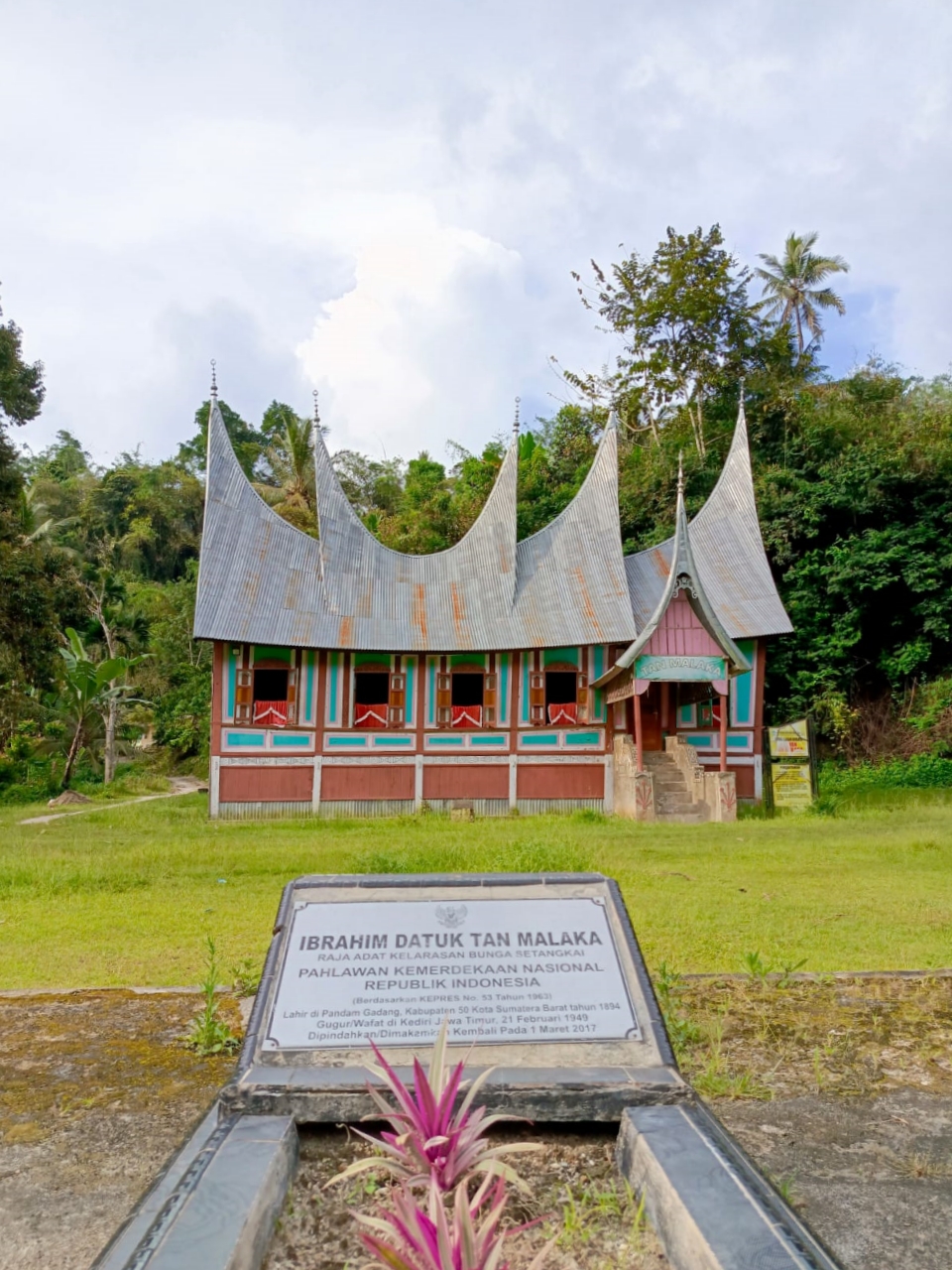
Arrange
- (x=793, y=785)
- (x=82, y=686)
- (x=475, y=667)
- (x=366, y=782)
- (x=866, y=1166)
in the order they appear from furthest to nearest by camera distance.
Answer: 1. (x=82, y=686)
2. (x=475, y=667)
3. (x=366, y=782)
4. (x=793, y=785)
5. (x=866, y=1166)

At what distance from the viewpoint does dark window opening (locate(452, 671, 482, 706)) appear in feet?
60.8

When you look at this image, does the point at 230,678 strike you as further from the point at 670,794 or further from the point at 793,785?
the point at 793,785

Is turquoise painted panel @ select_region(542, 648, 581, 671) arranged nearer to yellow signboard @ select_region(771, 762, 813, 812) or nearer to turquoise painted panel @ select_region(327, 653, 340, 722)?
turquoise painted panel @ select_region(327, 653, 340, 722)

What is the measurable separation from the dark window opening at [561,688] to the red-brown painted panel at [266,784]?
16.3 feet

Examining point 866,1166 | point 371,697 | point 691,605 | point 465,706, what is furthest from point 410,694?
point 866,1166

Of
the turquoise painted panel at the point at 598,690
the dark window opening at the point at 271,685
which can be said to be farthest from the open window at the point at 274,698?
the turquoise painted panel at the point at 598,690

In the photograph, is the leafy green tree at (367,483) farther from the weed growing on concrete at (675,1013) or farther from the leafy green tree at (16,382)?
the weed growing on concrete at (675,1013)

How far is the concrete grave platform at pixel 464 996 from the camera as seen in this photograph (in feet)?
11.1

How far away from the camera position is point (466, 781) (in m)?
17.3

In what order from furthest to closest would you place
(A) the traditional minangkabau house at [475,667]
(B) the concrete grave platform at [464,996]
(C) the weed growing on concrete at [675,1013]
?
1. (A) the traditional minangkabau house at [475,667]
2. (C) the weed growing on concrete at [675,1013]
3. (B) the concrete grave platform at [464,996]

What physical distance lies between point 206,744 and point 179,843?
1723cm

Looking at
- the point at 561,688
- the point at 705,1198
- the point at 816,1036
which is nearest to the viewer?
the point at 705,1198

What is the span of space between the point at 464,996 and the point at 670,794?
13.2 m

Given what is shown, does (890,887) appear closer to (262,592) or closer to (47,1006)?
(47,1006)
